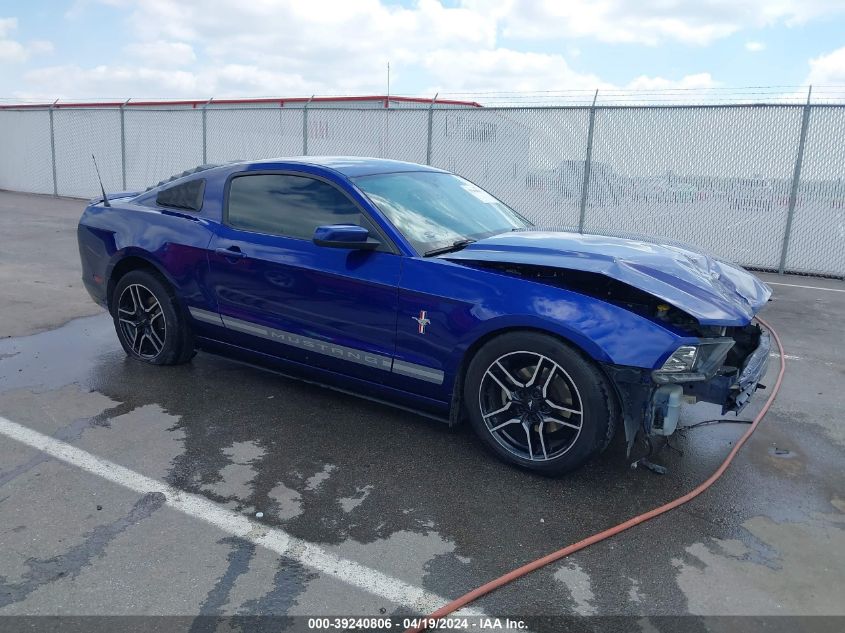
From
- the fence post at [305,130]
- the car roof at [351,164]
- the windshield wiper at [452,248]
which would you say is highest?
the fence post at [305,130]

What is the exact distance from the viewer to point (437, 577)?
276 centimetres

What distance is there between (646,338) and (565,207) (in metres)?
9.18

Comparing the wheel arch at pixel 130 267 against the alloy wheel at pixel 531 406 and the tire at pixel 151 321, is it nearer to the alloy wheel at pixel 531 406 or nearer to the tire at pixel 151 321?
the tire at pixel 151 321

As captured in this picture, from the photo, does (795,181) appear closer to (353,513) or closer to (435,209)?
(435,209)

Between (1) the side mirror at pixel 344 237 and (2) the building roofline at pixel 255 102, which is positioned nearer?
(1) the side mirror at pixel 344 237

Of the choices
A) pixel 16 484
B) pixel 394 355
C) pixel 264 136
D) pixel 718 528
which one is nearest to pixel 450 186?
pixel 394 355

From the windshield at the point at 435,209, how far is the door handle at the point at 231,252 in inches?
35.4

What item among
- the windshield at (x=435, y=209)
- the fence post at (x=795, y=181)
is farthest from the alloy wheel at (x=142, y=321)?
the fence post at (x=795, y=181)

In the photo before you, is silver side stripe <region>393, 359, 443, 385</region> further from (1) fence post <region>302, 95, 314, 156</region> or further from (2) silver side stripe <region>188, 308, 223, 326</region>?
(1) fence post <region>302, 95, 314, 156</region>

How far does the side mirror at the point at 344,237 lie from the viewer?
12.4 ft

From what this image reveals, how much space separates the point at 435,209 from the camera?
4371mm

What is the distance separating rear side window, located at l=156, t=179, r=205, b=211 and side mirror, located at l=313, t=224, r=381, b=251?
4.45 feet

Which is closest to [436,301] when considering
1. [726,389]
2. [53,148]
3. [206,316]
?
[726,389]

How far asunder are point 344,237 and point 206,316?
1458 mm
